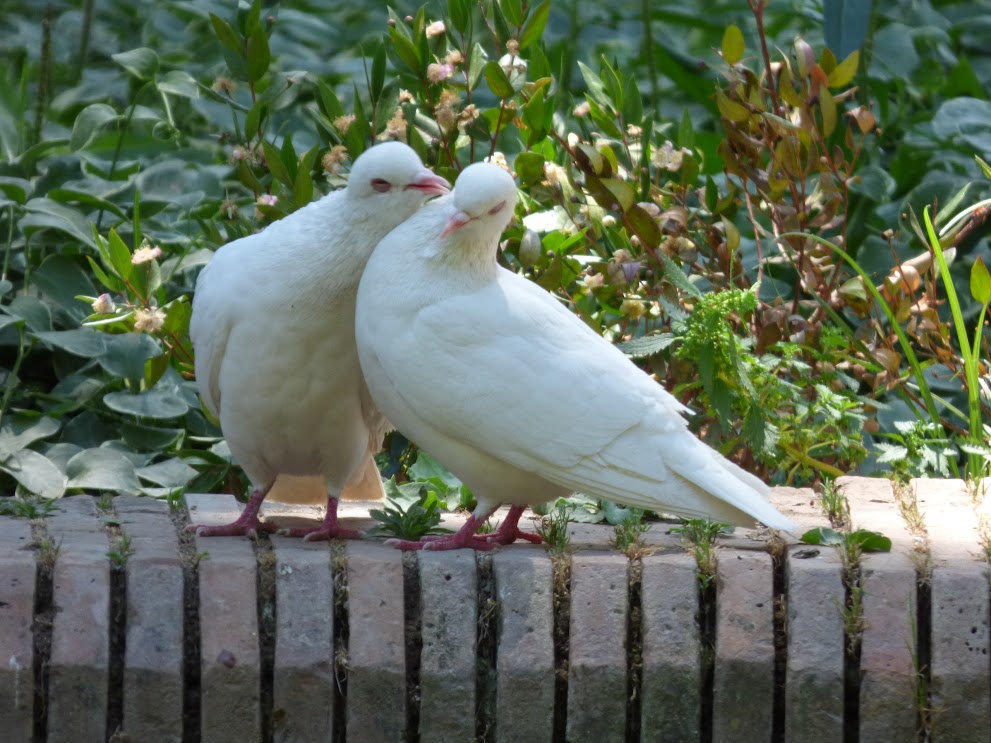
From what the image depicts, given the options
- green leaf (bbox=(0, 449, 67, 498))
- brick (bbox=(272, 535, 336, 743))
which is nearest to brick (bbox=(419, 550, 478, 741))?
brick (bbox=(272, 535, 336, 743))

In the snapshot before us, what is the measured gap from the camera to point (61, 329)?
409 cm

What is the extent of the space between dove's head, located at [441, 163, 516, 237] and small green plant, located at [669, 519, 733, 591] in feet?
2.38

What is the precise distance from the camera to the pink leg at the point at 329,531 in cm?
281

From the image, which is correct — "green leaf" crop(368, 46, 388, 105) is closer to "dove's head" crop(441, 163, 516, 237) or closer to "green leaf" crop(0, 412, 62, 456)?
"dove's head" crop(441, 163, 516, 237)

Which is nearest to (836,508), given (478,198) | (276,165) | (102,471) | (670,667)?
(670,667)

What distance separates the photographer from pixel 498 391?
8.66ft

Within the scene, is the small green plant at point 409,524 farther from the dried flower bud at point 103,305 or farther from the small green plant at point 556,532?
the dried flower bud at point 103,305

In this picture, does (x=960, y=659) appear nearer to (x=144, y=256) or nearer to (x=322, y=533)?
(x=322, y=533)

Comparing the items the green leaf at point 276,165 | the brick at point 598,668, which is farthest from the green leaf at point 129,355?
the brick at point 598,668

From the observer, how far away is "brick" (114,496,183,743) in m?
2.39

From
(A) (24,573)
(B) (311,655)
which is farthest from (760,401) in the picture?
(A) (24,573)

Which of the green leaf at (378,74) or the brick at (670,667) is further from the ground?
the green leaf at (378,74)

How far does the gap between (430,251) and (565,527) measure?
2.00 ft

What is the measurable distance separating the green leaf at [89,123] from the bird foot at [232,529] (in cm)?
185
